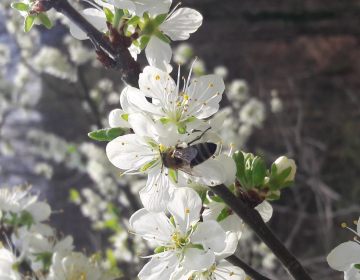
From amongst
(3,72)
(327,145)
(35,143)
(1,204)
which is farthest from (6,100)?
(327,145)

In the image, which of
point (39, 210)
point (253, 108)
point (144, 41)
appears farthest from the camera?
point (253, 108)

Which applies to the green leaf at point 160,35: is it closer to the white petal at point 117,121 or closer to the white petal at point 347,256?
the white petal at point 117,121

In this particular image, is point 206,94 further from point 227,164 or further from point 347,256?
point 347,256

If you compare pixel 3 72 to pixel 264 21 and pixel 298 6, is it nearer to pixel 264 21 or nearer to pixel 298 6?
pixel 264 21

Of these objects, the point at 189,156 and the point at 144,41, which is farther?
the point at 144,41

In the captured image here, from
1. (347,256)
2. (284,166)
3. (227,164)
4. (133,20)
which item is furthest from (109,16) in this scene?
(347,256)
